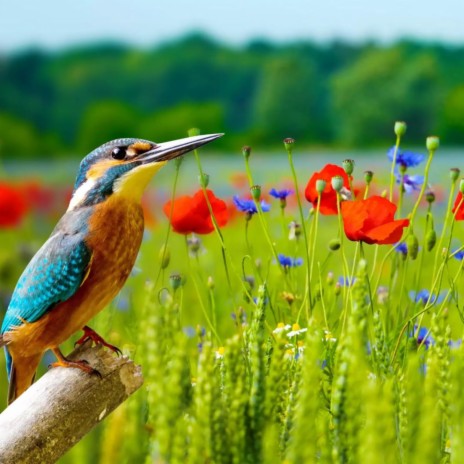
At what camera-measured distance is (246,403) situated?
4.66ft

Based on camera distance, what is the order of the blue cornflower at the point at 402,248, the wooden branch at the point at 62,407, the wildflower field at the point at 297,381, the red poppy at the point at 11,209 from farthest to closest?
1. the red poppy at the point at 11,209
2. the blue cornflower at the point at 402,248
3. the wooden branch at the point at 62,407
4. the wildflower field at the point at 297,381

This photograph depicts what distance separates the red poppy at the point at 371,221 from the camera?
186cm

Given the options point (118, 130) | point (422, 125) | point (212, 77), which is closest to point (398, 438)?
point (118, 130)

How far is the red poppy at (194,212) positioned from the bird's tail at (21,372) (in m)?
0.45

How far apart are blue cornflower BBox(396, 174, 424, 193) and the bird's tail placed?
98 centimetres

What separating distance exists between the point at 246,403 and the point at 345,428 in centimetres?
16

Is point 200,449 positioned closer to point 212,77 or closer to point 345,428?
point 345,428

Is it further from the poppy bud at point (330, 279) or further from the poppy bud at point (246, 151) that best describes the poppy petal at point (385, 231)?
the poppy bud at point (330, 279)

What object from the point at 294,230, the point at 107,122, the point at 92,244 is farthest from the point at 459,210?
the point at 107,122

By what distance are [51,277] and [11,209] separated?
1595 millimetres

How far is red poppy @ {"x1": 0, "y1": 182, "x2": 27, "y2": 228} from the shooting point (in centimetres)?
328

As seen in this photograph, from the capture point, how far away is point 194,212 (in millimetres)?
2125

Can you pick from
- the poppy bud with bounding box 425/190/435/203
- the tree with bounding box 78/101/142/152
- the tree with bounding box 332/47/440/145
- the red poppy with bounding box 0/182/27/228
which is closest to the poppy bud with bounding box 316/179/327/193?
the poppy bud with bounding box 425/190/435/203

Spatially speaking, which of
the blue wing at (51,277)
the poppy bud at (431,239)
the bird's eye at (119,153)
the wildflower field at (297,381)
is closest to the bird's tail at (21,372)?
the blue wing at (51,277)
